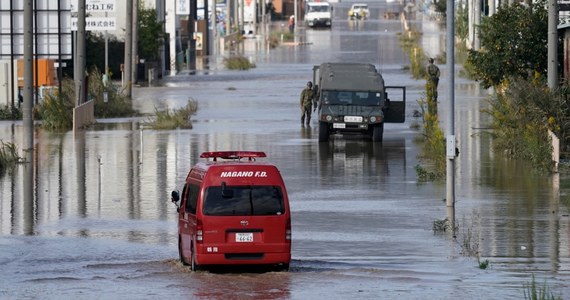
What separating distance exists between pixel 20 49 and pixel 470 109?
16076mm

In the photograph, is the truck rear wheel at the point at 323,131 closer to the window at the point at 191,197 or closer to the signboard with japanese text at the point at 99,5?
the signboard with japanese text at the point at 99,5

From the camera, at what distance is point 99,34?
244ft

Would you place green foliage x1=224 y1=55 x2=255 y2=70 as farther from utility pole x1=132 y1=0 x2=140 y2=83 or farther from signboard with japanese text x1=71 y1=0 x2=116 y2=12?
signboard with japanese text x1=71 y1=0 x2=116 y2=12

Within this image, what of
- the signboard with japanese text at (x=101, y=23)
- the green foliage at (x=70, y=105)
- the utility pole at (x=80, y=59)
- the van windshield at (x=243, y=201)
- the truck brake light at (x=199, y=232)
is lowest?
the truck brake light at (x=199, y=232)

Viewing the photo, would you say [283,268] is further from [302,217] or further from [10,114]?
[10,114]

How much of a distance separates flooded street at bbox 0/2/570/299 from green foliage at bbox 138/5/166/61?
2169 centimetres

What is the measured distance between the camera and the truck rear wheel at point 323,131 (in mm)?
41219

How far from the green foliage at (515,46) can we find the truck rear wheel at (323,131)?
521cm

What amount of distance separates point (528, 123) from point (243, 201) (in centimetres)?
1762

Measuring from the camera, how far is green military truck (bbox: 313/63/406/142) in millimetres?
41344

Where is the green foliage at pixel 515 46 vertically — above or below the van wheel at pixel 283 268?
above

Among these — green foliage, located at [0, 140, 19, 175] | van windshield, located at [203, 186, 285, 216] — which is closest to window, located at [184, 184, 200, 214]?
van windshield, located at [203, 186, 285, 216]

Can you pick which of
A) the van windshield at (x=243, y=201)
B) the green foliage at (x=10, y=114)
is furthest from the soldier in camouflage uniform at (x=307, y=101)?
the van windshield at (x=243, y=201)

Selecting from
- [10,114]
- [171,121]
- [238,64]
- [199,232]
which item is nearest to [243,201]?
[199,232]
